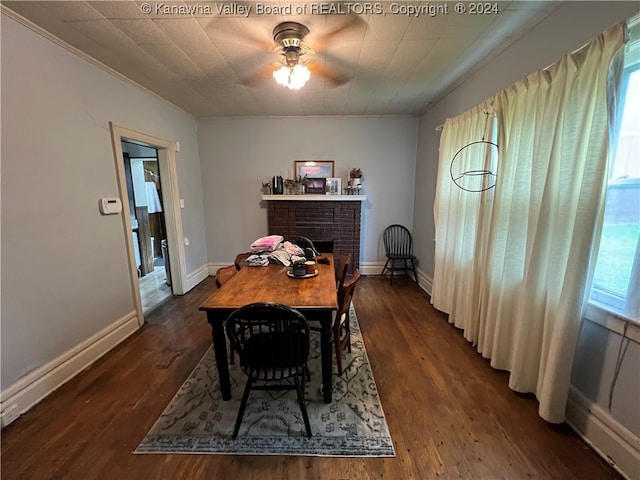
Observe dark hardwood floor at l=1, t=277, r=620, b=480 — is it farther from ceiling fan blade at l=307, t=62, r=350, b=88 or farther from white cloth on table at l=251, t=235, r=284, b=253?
ceiling fan blade at l=307, t=62, r=350, b=88

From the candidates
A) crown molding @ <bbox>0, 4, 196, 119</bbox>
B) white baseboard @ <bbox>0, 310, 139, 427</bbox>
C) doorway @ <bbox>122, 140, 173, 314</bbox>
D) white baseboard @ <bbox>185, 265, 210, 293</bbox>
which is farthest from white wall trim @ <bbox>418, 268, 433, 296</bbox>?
crown molding @ <bbox>0, 4, 196, 119</bbox>

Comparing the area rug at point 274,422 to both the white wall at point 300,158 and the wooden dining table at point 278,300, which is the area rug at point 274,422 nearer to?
the wooden dining table at point 278,300

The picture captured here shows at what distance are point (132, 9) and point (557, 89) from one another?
2.61 metres

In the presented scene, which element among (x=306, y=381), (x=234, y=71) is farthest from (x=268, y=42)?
(x=306, y=381)

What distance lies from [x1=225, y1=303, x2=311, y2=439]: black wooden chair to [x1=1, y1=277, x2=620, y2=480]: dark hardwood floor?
35 centimetres

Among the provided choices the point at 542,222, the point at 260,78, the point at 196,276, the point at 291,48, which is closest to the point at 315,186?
the point at 260,78

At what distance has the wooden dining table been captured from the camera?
5.27 feet

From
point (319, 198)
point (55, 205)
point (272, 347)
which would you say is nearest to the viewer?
point (272, 347)

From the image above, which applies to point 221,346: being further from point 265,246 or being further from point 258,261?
point 265,246

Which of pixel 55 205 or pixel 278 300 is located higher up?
pixel 55 205

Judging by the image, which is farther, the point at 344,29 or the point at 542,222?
the point at 344,29

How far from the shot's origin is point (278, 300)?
1680mm

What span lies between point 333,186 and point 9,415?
393 centimetres

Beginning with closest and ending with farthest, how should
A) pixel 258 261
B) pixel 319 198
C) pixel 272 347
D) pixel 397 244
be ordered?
pixel 272 347
pixel 258 261
pixel 319 198
pixel 397 244
